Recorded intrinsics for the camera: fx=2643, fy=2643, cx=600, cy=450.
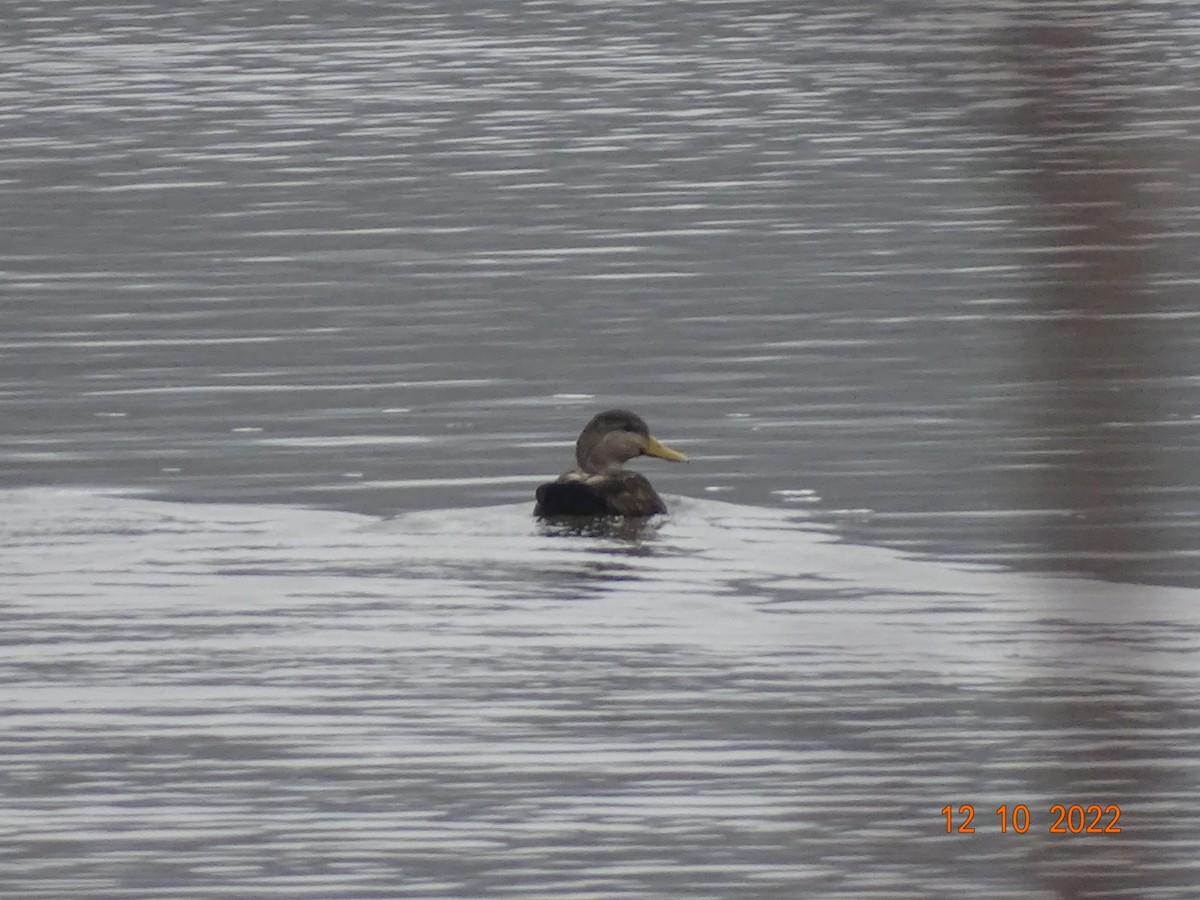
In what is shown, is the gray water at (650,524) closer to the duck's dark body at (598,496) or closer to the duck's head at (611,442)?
the duck's dark body at (598,496)

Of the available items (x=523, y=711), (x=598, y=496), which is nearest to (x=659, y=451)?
(x=598, y=496)

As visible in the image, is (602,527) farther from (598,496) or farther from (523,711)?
(523,711)

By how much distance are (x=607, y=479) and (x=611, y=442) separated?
0.73m

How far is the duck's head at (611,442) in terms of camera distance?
11812 millimetres

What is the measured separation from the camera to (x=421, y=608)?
9.41 m

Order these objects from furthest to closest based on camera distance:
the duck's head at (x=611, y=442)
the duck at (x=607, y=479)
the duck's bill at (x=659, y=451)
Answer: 1. the duck's bill at (x=659, y=451)
2. the duck's head at (x=611, y=442)
3. the duck at (x=607, y=479)

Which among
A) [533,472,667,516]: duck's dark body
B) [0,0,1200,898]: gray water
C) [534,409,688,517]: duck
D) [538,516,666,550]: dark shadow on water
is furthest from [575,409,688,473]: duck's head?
[538,516,666,550]: dark shadow on water

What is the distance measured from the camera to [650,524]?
1105 cm

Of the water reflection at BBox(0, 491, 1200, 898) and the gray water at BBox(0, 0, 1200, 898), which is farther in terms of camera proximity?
the water reflection at BBox(0, 491, 1200, 898)

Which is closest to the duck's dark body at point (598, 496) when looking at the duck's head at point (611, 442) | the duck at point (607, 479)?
the duck at point (607, 479)

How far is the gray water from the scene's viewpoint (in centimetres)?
247

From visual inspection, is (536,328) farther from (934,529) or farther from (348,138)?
(348,138)

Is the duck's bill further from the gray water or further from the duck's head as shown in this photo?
the gray water

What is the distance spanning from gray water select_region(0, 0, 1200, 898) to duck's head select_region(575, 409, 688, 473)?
0.37 meters
